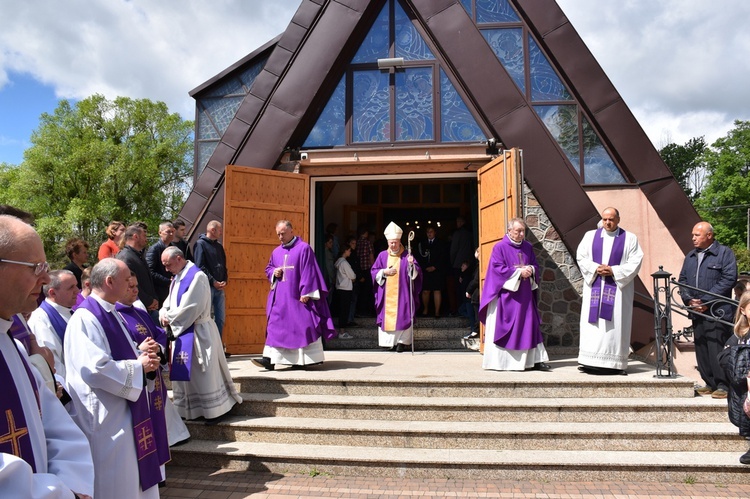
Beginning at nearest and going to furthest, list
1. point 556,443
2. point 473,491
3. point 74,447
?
point 74,447 → point 473,491 → point 556,443

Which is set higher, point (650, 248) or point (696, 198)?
point (696, 198)

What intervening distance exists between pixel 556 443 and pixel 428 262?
587 centimetres

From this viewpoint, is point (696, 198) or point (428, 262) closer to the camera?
point (428, 262)

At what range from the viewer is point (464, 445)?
5500 millimetres

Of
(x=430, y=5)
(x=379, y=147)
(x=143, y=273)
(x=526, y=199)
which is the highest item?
(x=430, y=5)

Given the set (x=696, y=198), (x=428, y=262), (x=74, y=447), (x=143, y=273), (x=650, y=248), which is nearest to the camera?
(x=74, y=447)

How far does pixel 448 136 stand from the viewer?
928 cm

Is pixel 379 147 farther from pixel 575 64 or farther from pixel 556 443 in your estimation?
pixel 556 443

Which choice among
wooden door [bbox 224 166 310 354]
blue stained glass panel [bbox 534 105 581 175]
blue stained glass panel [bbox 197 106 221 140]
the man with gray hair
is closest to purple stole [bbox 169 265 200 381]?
the man with gray hair

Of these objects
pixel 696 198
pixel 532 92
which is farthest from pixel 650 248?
pixel 696 198

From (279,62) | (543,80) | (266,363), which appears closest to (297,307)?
(266,363)

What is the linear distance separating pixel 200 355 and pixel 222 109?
8.65 metres

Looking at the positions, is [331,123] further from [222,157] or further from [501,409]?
[501,409]

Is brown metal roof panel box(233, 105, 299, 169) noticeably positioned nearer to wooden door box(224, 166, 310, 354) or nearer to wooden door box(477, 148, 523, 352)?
wooden door box(224, 166, 310, 354)
